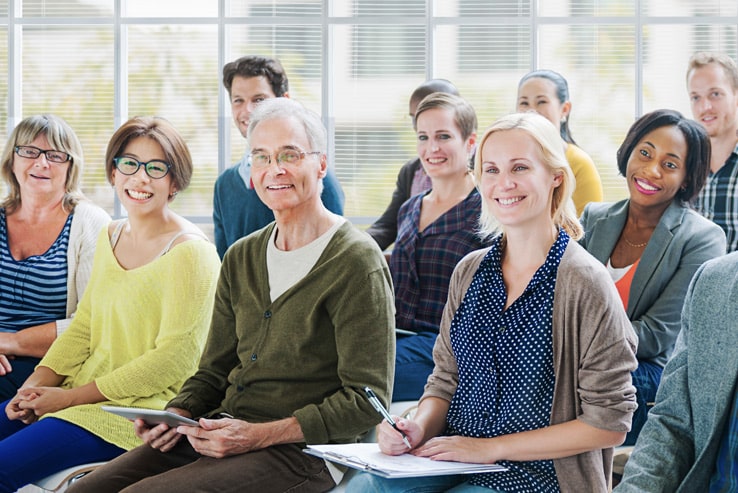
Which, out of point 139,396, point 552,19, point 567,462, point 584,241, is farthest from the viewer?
point 552,19

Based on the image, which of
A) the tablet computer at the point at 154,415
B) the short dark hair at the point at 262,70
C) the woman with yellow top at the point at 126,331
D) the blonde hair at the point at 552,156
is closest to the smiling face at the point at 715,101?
the short dark hair at the point at 262,70

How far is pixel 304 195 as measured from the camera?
2.32m

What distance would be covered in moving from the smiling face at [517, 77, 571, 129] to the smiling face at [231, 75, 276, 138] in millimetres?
1075

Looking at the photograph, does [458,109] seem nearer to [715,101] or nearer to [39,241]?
[715,101]

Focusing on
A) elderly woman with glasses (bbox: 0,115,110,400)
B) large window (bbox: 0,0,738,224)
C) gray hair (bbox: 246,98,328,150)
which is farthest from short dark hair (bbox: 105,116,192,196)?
large window (bbox: 0,0,738,224)

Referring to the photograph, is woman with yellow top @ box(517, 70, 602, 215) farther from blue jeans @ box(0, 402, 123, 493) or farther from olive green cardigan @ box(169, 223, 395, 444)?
blue jeans @ box(0, 402, 123, 493)

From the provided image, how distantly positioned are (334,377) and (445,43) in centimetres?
344

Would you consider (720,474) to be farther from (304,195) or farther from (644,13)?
(644,13)

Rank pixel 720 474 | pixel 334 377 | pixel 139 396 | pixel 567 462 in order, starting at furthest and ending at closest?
1. pixel 139 396
2. pixel 334 377
3. pixel 567 462
4. pixel 720 474

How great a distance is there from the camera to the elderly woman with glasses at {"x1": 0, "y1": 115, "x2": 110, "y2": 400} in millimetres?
3059

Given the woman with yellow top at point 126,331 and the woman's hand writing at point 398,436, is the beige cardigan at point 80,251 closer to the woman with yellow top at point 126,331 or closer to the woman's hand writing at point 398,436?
the woman with yellow top at point 126,331

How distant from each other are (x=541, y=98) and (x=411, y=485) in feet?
8.04

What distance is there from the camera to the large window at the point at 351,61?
17.2 ft

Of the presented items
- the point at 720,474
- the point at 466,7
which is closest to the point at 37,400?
the point at 720,474
